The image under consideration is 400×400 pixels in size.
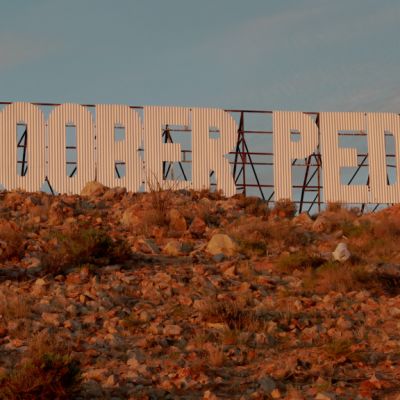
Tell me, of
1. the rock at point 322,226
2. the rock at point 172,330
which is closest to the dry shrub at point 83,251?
the rock at point 172,330

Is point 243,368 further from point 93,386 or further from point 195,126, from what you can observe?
point 195,126

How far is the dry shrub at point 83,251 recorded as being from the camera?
16656 mm

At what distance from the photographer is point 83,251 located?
17078 millimetres

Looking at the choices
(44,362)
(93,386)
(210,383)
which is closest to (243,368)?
(210,383)

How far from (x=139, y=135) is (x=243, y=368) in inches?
840

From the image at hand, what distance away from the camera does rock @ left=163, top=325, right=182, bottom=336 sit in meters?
13.1

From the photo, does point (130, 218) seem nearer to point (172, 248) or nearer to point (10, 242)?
point (172, 248)

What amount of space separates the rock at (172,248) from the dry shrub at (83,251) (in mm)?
1093

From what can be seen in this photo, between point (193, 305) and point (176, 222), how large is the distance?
6.95 m

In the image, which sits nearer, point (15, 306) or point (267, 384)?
point (267, 384)

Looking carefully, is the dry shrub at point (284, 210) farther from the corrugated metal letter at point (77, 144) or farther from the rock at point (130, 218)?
the corrugated metal letter at point (77, 144)

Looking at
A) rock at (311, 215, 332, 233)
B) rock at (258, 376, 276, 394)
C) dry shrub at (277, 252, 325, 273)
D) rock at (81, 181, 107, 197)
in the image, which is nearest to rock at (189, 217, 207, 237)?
rock at (311, 215, 332, 233)

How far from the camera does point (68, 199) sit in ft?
79.1

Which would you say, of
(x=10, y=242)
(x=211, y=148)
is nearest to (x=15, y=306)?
(x=10, y=242)
